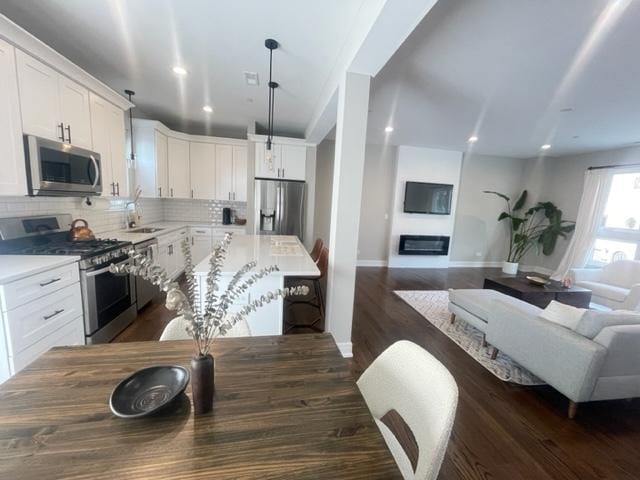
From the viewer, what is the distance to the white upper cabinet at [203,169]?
4.84 metres

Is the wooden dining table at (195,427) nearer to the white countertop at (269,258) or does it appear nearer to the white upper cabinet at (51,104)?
the white countertop at (269,258)

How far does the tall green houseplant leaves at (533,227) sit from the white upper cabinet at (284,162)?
14.2ft

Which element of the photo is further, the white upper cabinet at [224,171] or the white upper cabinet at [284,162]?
the white upper cabinet at [224,171]

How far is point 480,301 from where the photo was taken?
9.61ft

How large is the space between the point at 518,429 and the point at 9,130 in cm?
413

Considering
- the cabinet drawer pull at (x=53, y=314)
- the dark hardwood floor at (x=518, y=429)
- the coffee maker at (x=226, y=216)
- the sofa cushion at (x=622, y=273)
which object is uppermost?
the coffee maker at (x=226, y=216)

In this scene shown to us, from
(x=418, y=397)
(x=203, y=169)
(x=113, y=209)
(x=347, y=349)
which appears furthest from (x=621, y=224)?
(x=113, y=209)

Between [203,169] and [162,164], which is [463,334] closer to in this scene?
[203,169]

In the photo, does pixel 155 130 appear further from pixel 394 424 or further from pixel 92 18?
pixel 394 424

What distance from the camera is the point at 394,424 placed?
1.81 metres

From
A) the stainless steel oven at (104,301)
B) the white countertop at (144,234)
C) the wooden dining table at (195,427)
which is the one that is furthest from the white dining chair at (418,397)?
the white countertop at (144,234)

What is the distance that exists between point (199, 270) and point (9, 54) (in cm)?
200

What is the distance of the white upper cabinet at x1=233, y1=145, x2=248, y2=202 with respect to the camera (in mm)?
4978

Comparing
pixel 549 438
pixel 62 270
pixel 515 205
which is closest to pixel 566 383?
pixel 549 438
